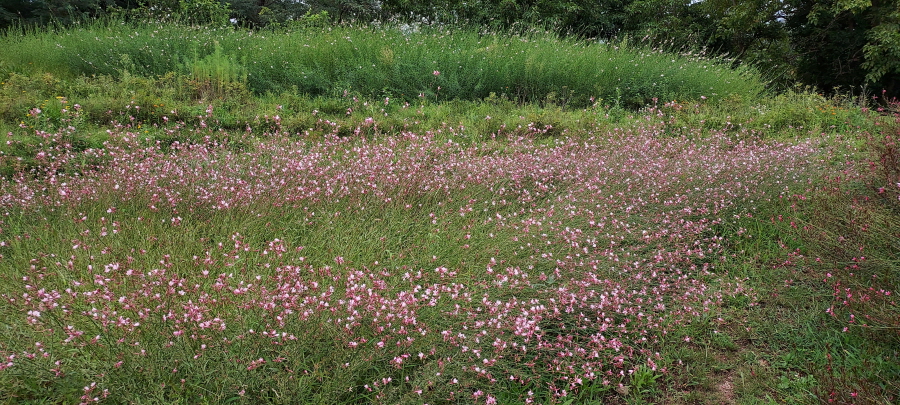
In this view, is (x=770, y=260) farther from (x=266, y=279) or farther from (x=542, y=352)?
(x=266, y=279)

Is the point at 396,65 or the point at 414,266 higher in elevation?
the point at 396,65

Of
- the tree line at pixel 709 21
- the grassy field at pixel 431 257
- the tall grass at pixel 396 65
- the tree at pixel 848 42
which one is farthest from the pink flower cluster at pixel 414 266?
the tree at pixel 848 42

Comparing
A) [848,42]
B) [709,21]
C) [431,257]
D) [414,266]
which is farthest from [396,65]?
[848,42]

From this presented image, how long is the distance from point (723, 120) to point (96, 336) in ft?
25.4

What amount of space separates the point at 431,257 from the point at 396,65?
5179 mm

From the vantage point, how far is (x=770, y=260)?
14.9ft

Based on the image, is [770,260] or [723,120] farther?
[723,120]

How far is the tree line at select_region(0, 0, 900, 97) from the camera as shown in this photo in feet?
48.8

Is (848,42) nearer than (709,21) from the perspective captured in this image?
Yes

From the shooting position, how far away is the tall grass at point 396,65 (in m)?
8.35

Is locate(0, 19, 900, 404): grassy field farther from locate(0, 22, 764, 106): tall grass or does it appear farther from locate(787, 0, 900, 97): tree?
locate(787, 0, 900, 97): tree

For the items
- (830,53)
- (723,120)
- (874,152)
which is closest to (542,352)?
(874,152)

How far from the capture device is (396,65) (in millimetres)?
8297

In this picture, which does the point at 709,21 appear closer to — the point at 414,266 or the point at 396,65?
the point at 396,65
